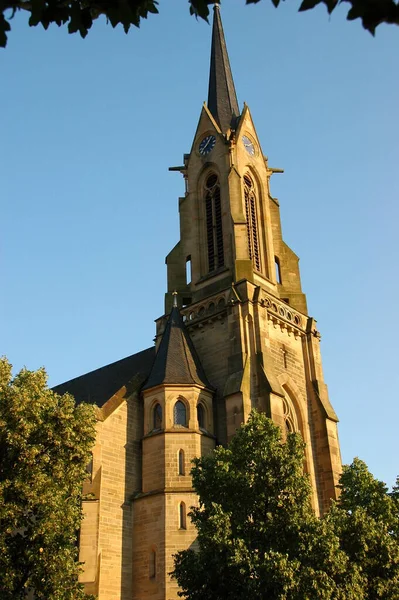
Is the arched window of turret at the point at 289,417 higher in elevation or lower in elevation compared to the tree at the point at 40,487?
higher

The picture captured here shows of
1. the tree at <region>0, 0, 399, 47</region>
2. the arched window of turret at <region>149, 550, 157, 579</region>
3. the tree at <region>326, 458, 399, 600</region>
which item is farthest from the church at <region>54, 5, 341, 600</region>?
the tree at <region>0, 0, 399, 47</region>

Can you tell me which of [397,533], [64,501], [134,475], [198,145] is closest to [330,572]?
[397,533]

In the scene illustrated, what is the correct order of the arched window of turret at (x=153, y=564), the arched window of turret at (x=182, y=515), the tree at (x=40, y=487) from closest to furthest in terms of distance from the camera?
the tree at (x=40, y=487)
the arched window of turret at (x=153, y=564)
the arched window of turret at (x=182, y=515)

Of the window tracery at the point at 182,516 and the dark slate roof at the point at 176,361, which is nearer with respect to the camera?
the window tracery at the point at 182,516

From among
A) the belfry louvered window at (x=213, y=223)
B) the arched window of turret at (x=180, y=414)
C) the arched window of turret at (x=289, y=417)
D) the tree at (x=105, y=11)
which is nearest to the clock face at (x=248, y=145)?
the belfry louvered window at (x=213, y=223)

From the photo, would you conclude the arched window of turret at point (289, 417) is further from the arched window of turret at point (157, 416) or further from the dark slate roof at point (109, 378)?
the dark slate roof at point (109, 378)

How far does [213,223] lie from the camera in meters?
39.4

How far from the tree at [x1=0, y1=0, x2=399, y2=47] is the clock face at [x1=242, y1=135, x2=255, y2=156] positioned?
3401 cm

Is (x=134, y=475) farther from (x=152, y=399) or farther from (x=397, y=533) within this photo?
(x=397, y=533)

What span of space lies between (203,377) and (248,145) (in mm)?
14818

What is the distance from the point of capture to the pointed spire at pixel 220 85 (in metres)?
42.9

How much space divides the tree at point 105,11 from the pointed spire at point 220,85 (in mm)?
34880

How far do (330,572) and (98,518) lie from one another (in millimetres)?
12027

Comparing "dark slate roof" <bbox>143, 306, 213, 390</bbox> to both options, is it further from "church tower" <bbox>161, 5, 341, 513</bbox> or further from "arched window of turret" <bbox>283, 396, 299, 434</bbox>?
"arched window of turret" <bbox>283, 396, 299, 434</bbox>
